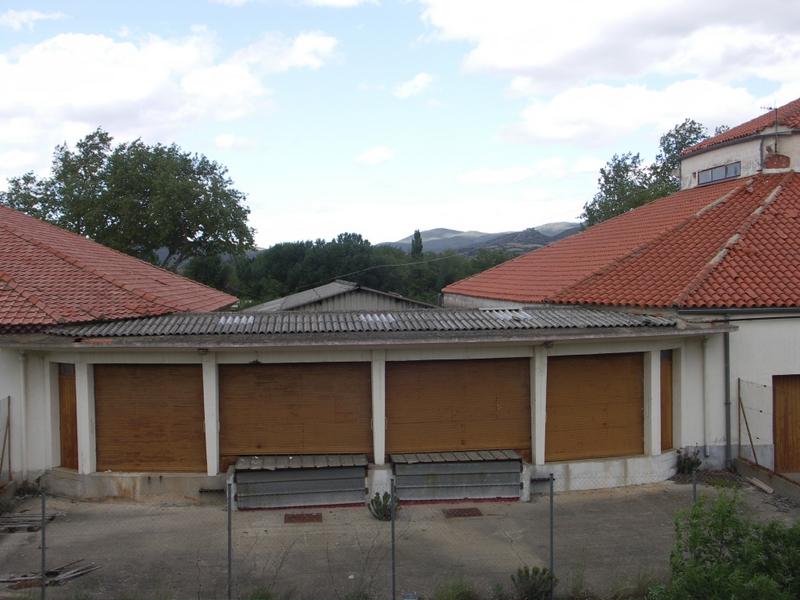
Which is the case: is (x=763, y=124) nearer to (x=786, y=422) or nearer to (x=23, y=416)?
(x=786, y=422)

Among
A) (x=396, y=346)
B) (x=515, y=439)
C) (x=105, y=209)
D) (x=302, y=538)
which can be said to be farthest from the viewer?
(x=105, y=209)

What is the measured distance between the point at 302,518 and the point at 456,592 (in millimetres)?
3974

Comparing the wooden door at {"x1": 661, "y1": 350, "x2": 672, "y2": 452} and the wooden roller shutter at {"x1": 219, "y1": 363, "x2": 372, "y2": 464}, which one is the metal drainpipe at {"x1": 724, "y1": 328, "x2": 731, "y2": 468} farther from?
the wooden roller shutter at {"x1": 219, "y1": 363, "x2": 372, "y2": 464}

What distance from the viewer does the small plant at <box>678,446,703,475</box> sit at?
13.1 metres

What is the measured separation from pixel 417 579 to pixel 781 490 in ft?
23.3

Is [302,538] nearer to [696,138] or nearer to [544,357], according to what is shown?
[544,357]

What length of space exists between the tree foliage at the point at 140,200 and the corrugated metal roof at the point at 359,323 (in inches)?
1147

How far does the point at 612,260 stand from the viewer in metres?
17.1

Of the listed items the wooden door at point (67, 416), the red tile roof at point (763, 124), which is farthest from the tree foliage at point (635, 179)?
the wooden door at point (67, 416)

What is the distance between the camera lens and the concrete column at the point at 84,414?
467 inches

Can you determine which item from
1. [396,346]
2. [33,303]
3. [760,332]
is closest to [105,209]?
[33,303]

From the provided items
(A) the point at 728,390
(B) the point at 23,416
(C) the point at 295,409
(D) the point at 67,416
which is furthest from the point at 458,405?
(B) the point at 23,416

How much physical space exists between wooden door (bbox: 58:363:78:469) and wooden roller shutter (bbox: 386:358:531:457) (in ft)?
18.0

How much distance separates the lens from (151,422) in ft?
40.2
